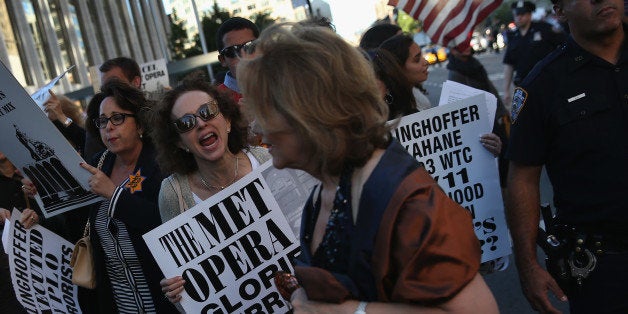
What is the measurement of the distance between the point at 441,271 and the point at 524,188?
4.52ft

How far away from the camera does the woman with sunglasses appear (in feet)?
10.1

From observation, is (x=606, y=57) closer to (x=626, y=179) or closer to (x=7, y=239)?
(x=626, y=179)

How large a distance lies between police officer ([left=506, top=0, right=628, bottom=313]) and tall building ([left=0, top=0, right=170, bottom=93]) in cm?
2055

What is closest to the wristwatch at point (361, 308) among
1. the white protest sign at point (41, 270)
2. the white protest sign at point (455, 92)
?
the white protest sign at point (455, 92)

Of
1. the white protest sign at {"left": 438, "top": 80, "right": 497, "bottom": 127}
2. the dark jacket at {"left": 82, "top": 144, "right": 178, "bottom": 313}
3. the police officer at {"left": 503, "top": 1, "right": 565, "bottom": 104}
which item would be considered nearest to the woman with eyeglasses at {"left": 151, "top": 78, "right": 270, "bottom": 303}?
the dark jacket at {"left": 82, "top": 144, "right": 178, "bottom": 313}

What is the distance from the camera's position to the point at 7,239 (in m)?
3.35

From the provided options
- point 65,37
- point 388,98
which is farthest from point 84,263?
point 65,37

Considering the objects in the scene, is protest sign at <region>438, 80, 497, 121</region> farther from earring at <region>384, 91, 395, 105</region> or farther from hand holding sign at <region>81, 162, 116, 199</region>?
hand holding sign at <region>81, 162, 116, 199</region>

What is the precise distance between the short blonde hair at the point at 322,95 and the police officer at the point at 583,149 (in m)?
1.13

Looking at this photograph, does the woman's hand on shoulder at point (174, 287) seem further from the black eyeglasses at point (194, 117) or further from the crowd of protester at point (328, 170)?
the black eyeglasses at point (194, 117)

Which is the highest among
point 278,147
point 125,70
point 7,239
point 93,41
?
point 93,41

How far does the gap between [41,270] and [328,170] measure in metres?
2.52

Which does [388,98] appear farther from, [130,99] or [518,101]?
[130,99]

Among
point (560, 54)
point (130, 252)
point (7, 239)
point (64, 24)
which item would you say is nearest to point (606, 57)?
point (560, 54)
